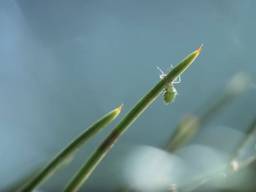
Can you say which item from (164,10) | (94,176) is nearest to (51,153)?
(94,176)

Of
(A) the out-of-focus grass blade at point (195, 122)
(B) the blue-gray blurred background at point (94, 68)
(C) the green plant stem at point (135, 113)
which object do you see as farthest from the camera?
(B) the blue-gray blurred background at point (94, 68)

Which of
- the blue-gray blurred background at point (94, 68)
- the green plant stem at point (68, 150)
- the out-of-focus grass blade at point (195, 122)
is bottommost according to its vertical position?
the green plant stem at point (68, 150)

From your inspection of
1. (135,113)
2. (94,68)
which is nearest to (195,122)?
(135,113)

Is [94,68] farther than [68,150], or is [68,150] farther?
[94,68]

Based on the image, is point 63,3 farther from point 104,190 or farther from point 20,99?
point 104,190

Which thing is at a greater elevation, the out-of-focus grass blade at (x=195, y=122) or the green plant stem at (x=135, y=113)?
the out-of-focus grass blade at (x=195, y=122)

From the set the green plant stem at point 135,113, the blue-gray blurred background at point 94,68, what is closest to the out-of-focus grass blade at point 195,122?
the green plant stem at point 135,113

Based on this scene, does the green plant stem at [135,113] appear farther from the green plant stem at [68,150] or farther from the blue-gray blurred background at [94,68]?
the blue-gray blurred background at [94,68]

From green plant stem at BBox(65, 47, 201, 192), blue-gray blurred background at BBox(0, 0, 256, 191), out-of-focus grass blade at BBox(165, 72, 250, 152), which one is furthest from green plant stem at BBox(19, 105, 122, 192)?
blue-gray blurred background at BBox(0, 0, 256, 191)

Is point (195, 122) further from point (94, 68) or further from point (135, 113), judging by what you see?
point (94, 68)
